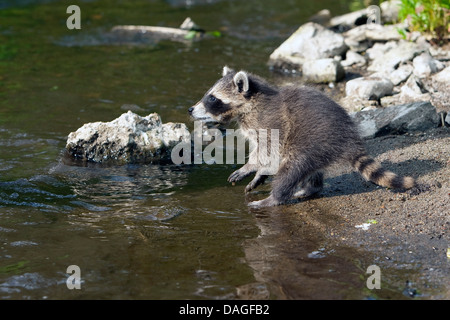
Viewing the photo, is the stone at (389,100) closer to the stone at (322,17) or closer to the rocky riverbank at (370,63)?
the rocky riverbank at (370,63)

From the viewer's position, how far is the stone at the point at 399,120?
28.7 feet

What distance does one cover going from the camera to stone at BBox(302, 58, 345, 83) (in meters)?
12.0

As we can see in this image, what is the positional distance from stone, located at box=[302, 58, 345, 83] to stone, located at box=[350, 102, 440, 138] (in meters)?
2.94

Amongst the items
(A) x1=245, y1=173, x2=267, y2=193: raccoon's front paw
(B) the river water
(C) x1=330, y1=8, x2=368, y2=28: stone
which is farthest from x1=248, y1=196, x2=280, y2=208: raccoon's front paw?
(C) x1=330, y1=8, x2=368, y2=28: stone

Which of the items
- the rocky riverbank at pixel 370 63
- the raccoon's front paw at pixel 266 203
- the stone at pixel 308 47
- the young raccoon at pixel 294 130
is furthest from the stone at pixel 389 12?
the raccoon's front paw at pixel 266 203

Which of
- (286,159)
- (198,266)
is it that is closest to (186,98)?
(286,159)

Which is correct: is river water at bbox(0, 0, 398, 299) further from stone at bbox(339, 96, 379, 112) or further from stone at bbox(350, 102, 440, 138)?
stone at bbox(339, 96, 379, 112)

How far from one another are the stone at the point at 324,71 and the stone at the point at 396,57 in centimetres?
83

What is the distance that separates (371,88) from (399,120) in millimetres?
1688

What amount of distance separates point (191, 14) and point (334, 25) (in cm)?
458

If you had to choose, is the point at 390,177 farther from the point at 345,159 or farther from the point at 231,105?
the point at 231,105

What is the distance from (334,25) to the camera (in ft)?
52.4

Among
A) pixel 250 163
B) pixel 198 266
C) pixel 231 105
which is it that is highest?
pixel 231 105

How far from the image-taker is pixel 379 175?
695cm
